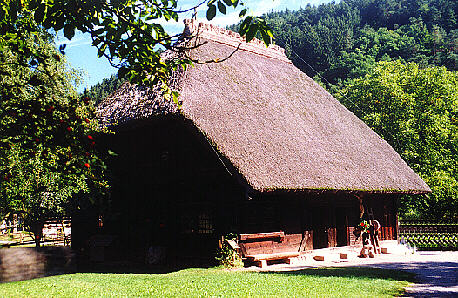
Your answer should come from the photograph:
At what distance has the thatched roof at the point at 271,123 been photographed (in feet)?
43.4

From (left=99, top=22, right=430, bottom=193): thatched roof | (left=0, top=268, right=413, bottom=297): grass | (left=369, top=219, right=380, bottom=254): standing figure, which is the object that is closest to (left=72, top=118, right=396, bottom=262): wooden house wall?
(left=99, top=22, right=430, bottom=193): thatched roof

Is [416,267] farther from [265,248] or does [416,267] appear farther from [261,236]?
[261,236]

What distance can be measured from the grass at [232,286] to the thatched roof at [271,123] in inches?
121

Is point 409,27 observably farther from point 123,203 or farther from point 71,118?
point 71,118

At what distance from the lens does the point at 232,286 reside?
28.0 ft

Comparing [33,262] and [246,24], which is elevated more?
[246,24]

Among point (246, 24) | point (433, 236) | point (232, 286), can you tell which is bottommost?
point (433, 236)

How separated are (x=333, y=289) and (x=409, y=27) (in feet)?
210

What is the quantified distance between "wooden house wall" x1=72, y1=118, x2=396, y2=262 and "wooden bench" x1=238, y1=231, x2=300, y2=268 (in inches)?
3.7

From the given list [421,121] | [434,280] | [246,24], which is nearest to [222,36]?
[434,280]

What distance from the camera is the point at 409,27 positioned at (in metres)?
63.3

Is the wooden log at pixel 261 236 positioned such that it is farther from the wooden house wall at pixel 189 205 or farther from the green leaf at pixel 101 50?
the green leaf at pixel 101 50

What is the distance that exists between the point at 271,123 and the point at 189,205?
427cm

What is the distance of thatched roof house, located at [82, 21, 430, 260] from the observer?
13.4 m
